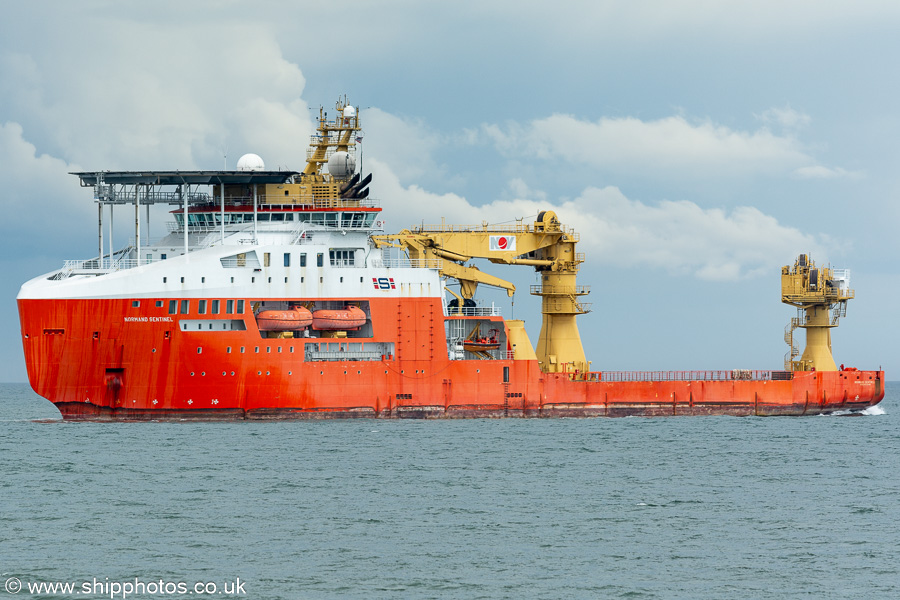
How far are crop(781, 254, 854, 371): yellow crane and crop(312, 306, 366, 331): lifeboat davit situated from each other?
20846 millimetres

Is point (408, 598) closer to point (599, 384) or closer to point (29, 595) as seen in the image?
point (29, 595)

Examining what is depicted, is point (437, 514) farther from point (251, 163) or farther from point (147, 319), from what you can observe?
point (251, 163)

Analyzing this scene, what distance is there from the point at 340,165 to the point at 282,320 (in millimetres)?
8291

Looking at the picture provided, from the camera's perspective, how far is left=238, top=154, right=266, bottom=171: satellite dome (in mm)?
44469

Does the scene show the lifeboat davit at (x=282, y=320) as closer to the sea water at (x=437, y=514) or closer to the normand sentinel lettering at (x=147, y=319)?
the normand sentinel lettering at (x=147, y=319)

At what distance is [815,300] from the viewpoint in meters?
50.9

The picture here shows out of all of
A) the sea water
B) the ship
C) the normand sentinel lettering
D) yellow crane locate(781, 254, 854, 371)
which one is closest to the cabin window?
the ship

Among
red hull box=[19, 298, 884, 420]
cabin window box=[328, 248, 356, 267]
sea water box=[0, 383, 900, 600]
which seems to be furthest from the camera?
cabin window box=[328, 248, 356, 267]

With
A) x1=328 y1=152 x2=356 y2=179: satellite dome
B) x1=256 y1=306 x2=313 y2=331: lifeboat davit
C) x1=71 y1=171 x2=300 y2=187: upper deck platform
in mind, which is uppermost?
x1=328 y1=152 x2=356 y2=179: satellite dome

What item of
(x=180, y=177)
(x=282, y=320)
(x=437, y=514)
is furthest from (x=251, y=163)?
(x=437, y=514)

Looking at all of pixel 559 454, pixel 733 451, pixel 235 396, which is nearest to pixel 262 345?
pixel 235 396

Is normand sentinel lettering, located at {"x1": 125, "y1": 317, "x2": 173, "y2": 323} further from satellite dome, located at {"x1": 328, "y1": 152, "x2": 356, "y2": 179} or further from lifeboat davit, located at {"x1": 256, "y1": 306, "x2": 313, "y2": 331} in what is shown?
satellite dome, located at {"x1": 328, "y1": 152, "x2": 356, "y2": 179}

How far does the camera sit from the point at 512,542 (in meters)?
23.0

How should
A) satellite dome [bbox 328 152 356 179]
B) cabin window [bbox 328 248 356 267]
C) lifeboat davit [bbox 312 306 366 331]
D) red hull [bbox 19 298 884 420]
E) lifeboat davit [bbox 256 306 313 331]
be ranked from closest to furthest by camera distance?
red hull [bbox 19 298 884 420] → lifeboat davit [bbox 256 306 313 331] → lifeboat davit [bbox 312 306 366 331] → cabin window [bbox 328 248 356 267] → satellite dome [bbox 328 152 356 179]
